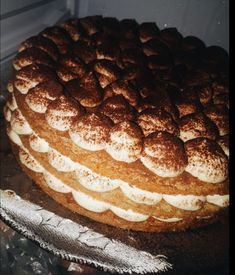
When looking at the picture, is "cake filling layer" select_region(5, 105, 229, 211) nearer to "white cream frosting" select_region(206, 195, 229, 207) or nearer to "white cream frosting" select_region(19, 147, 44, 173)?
"white cream frosting" select_region(206, 195, 229, 207)

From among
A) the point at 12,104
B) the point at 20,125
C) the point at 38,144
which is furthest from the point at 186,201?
the point at 12,104

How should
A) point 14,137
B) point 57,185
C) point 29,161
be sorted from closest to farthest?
point 57,185 < point 29,161 < point 14,137

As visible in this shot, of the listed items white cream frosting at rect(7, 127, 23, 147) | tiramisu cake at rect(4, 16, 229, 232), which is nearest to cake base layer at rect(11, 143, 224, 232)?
tiramisu cake at rect(4, 16, 229, 232)

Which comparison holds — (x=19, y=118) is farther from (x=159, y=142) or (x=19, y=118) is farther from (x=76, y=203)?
(x=159, y=142)

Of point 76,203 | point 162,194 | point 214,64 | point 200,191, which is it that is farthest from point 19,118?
point 214,64

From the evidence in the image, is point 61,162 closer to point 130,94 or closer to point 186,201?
point 130,94

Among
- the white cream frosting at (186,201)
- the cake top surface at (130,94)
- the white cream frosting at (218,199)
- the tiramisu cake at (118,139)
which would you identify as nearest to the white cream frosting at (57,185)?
the tiramisu cake at (118,139)
